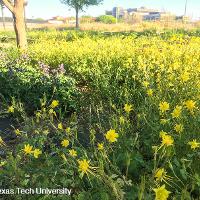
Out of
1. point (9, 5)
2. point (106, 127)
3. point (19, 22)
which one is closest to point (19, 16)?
point (19, 22)

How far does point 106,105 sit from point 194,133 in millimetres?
1845

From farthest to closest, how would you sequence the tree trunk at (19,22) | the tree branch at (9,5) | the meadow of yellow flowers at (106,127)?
the tree trunk at (19,22) → the tree branch at (9,5) → the meadow of yellow flowers at (106,127)

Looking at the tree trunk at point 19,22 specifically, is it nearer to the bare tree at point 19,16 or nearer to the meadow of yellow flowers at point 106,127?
the bare tree at point 19,16

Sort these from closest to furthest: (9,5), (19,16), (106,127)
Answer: (106,127) → (9,5) → (19,16)

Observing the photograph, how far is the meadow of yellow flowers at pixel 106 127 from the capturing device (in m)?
2.04

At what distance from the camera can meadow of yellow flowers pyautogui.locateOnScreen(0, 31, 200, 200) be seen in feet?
6.70

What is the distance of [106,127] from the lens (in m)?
3.47

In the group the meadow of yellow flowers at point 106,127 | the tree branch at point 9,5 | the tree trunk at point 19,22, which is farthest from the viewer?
the tree trunk at point 19,22

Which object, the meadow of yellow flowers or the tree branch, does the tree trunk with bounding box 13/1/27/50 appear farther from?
the meadow of yellow flowers

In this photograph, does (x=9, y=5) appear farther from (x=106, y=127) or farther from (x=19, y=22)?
(x=106, y=127)

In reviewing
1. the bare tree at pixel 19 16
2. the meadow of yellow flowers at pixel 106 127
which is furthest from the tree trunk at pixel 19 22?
the meadow of yellow flowers at pixel 106 127

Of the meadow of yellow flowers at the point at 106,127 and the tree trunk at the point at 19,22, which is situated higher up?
the tree trunk at the point at 19,22

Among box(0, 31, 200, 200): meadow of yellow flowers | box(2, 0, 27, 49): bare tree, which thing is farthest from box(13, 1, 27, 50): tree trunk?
box(0, 31, 200, 200): meadow of yellow flowers

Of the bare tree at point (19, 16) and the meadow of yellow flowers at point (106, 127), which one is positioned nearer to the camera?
the meadow of yellow flowers at point (106, 127)
